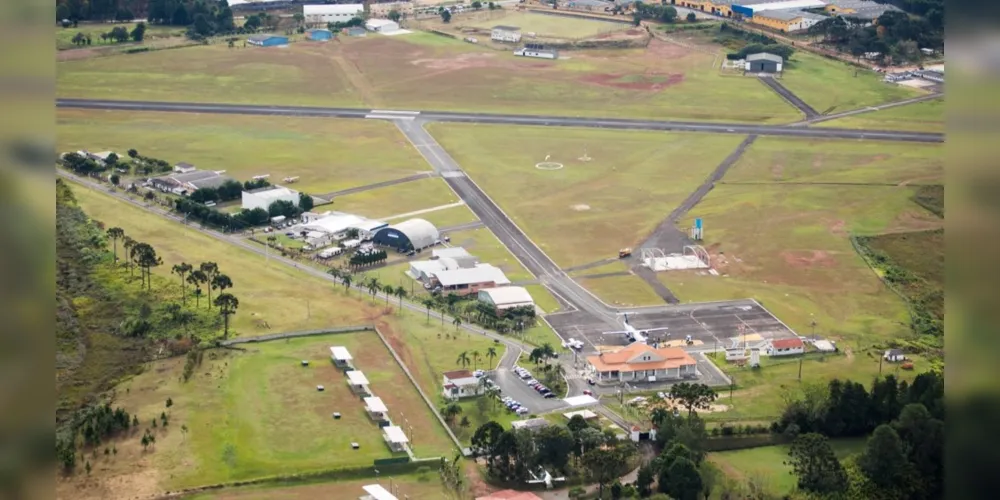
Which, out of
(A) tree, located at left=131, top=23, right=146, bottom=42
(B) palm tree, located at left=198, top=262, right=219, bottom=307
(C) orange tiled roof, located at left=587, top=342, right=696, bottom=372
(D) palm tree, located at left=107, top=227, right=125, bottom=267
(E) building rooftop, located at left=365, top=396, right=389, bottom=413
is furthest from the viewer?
(A) tree, located at left=131, top=23, right=146, bottom=42

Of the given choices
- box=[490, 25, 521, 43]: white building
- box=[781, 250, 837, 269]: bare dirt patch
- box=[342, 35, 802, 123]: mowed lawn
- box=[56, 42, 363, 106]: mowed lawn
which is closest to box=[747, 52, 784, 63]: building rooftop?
box=[342, 35, 802, 123]: mowed lawn

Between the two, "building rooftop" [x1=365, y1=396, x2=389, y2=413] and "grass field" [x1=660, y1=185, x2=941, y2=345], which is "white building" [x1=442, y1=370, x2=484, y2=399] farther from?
"grass field" [x1=660, y1=185, x2=941, y2=345]

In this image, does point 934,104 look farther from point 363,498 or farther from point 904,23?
point 363,498

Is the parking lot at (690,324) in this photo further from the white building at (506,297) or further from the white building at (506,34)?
the white building at (506,34)

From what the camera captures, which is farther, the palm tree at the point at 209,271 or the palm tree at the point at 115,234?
the palm tree at the point at 115,234

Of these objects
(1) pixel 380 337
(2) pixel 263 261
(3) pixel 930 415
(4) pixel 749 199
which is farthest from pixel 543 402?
(4) pixel 749 199

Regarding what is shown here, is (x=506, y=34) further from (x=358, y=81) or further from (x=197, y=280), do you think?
(x=197, y=280)

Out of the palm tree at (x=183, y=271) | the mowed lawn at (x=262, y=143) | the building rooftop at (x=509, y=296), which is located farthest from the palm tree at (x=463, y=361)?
the mowed lawn at (x=262, y=143)
